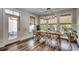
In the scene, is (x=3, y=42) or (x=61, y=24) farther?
(x=61, y=24)

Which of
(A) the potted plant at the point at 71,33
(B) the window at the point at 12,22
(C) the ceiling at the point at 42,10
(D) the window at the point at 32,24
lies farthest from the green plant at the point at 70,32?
(B) the window at the point at 12,22

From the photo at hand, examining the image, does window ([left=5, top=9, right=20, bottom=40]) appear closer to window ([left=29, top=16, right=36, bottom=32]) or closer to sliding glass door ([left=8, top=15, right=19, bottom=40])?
sliding glass door ([left=8, top=15, right=19, bottom=40])

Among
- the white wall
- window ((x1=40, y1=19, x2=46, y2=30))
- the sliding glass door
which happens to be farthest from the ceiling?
the sliding glass door

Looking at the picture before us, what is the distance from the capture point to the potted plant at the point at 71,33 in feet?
8.34

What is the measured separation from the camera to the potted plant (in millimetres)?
2543

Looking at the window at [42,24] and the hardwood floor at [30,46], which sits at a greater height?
the window at [42,24]

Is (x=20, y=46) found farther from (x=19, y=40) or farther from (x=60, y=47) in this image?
(x=60, y=47)

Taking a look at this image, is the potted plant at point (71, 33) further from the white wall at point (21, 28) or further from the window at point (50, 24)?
the white wall at point (21, 28)

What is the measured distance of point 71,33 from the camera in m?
2.58

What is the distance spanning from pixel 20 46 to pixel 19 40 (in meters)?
0.16

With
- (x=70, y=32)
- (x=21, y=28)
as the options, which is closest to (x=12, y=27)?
(x=21, y=28)
